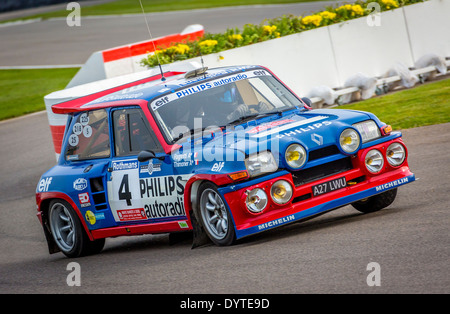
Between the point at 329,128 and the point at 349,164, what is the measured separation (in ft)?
1.26

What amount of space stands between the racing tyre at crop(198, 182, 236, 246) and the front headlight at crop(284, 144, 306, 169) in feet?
2.23

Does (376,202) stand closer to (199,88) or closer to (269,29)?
(199,88)

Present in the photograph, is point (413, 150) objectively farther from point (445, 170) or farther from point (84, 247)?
point (84, 247)

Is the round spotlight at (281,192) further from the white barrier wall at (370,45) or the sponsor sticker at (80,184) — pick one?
the white barrier wall at (370,45)

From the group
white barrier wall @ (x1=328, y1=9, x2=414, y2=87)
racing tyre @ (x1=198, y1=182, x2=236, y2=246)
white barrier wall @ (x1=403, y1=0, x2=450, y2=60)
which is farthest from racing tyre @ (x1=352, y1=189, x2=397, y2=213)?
white barrier wall @ (x1=403, y1=0, x2=450, y2=60)

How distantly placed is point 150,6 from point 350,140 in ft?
117

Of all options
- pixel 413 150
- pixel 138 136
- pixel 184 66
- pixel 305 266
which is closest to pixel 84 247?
pixel 138 136

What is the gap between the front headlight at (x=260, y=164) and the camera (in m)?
7.21

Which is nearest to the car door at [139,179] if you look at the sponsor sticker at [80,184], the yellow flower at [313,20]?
the sponsor sticker at [80,184]

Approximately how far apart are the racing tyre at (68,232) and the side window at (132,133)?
1008 mm

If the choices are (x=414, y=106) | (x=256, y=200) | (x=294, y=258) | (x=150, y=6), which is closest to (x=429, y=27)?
(x=414, y=106)

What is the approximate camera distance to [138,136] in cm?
845

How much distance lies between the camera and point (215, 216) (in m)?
7.53

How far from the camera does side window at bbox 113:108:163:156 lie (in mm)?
8302
